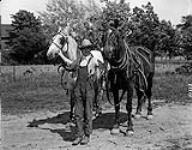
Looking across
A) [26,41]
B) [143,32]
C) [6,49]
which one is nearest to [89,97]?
[143,32]

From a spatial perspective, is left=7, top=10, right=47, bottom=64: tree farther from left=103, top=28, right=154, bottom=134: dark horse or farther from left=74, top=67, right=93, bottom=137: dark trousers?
left=74, top=67, right=93, bottom=137: dark trousers

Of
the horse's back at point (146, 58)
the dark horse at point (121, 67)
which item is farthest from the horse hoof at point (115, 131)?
the horse's back at point (146, 58)

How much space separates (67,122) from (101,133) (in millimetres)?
1556

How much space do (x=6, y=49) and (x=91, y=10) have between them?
17.7 meters

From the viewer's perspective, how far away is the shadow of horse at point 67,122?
7067mm

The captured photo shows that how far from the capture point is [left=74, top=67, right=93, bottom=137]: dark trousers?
237 inches

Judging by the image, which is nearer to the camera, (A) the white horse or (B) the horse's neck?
(A) the white horse

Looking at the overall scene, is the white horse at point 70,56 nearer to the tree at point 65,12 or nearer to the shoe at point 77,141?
the shoe at point 77,141

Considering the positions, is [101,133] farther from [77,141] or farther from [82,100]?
[82,100]

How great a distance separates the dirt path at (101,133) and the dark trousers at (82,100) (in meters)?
0.36

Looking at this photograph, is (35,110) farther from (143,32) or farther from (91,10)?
(91,10)

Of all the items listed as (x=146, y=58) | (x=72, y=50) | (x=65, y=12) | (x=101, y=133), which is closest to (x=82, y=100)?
(x=72, y=50)

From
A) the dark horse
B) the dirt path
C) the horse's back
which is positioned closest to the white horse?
the dark horse

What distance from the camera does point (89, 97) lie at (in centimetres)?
605
